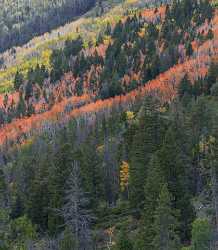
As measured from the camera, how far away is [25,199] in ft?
286

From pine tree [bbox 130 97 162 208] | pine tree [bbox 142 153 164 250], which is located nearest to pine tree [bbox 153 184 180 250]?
pine tree [bbox 142 153 164 250]

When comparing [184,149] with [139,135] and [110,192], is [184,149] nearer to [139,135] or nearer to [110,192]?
[139,135]

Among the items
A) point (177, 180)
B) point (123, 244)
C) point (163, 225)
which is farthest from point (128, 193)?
point (163, 225)

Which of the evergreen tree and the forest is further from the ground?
the evergreen tree

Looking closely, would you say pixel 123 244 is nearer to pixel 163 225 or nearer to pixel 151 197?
pixel 163 225

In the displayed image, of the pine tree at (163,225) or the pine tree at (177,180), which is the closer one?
the pine tree at (163,225)

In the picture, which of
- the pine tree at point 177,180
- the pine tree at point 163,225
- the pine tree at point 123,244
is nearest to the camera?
the pine tree at point 163,225

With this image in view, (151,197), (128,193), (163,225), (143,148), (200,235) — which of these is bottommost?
(128,193)

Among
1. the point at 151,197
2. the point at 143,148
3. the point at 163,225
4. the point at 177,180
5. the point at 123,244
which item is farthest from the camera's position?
the point at 143,148

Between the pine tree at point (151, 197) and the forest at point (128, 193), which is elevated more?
the pine tree at point (151, 197)

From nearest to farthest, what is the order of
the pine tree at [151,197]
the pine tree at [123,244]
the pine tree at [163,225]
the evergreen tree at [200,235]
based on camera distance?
the pine tree at [163,225] → the evergreen tree at [200,235] → the pine tree at [123,244] → the pine tree at [151,197]

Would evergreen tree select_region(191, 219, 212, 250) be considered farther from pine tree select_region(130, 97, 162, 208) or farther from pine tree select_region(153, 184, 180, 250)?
pine tree select_region(130, 97, 162, 208)

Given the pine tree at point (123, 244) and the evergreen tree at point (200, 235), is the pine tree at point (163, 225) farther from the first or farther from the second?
the pine tree at point (123, 244)

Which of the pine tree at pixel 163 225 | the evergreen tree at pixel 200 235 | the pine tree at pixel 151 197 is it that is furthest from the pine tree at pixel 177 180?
the pine tree at pixel 163 225
